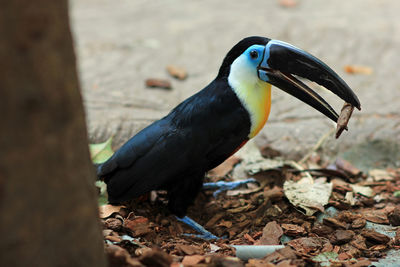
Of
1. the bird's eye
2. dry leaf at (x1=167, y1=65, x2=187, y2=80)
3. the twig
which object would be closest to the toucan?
the bird's eye

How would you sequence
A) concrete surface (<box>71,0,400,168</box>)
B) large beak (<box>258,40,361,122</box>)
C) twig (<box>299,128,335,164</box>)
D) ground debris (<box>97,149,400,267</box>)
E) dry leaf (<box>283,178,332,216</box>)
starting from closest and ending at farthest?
ground debris (<box>97,149,400,267</box>)
large beak (<box>258,40,361,122</box>)
dry leaf (<box>283,178,332,216</box>)
twig (<box>299,128,335,164</box>)
concrete surface (<box>71,0,400,168</box>)

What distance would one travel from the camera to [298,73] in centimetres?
305

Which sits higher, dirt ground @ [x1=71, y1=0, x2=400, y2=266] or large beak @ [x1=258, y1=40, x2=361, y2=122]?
large beak @ [x1=258, y1=40, x2=361, y2=122]

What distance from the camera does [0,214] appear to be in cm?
160

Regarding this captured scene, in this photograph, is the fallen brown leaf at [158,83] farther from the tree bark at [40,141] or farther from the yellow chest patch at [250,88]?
the tree bark at [40,141]

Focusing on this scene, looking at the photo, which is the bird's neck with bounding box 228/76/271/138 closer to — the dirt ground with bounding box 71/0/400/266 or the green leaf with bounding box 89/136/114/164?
the dirt ground with bounding box 71/0/400/266

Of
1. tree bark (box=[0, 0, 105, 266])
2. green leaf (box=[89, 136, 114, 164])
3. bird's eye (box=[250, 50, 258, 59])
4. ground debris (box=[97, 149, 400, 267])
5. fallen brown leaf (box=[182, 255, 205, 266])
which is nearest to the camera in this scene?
tree bark (box=[0, 0, 105, 266])

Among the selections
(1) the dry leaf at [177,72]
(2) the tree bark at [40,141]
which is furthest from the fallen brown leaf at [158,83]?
(2) the tree bark at [40,141]

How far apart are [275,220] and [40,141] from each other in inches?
78.4

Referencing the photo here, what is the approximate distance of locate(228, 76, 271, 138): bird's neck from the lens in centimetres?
316

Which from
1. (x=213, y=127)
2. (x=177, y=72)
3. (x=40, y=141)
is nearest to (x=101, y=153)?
(x=213, y=127)

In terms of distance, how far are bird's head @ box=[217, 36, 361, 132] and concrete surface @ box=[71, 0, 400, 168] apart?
4.06 feet

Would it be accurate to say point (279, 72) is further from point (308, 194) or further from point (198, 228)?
point (198, 228)

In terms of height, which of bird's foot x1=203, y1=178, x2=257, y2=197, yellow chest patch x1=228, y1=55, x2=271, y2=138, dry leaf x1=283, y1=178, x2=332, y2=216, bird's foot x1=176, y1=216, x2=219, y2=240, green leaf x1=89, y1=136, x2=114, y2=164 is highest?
yellow chest patch x1=228, y1=55, x2=271, y2=138
